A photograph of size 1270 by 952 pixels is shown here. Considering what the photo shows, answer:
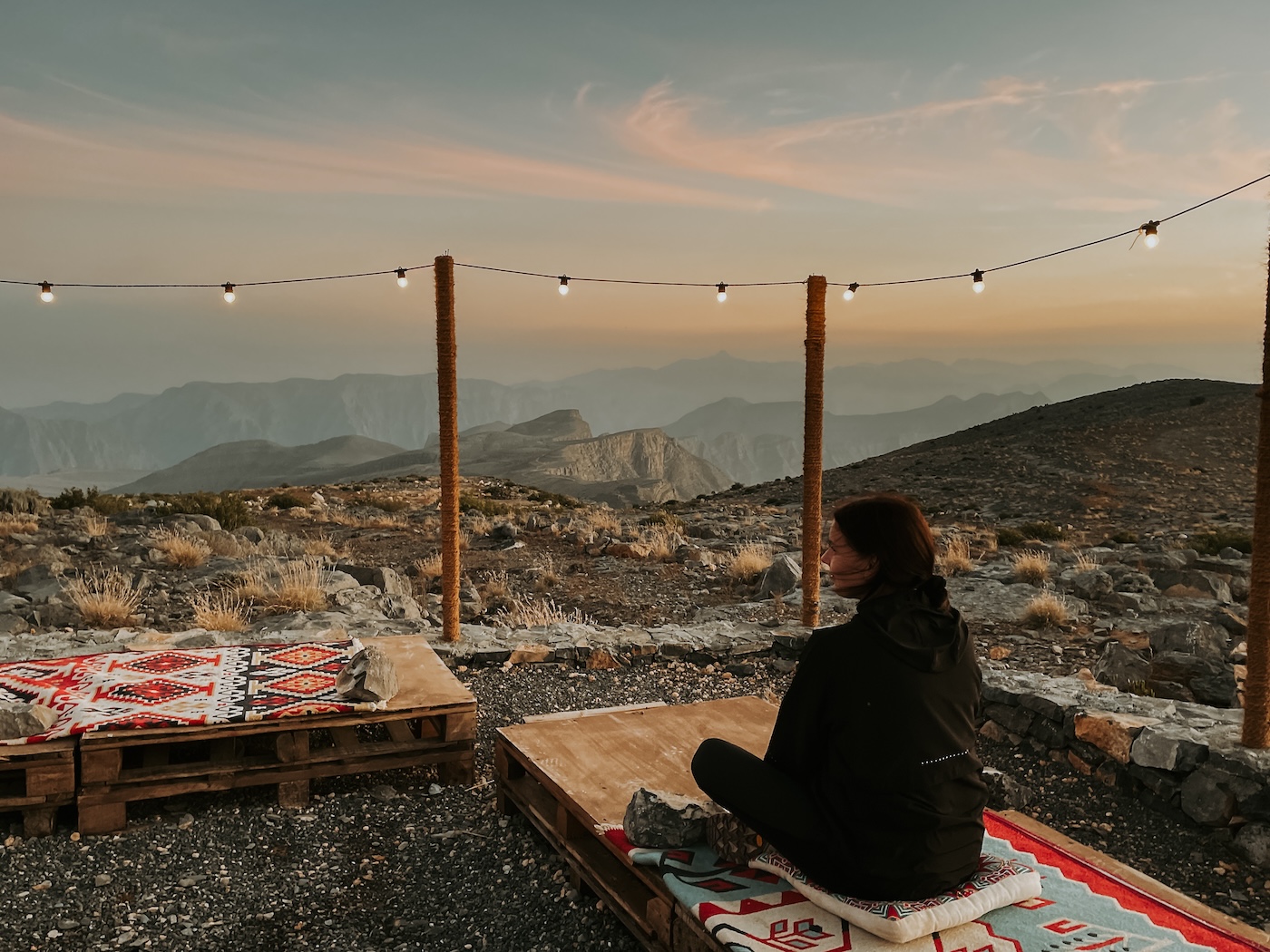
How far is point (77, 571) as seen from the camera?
11.4 metres

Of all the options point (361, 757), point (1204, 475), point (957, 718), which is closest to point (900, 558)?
point (957, 718)

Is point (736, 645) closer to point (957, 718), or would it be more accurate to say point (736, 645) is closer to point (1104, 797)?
point (1104, 797)

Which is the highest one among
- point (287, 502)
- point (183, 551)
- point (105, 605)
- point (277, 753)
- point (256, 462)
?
point (277, 753)

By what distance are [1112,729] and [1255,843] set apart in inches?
38.3

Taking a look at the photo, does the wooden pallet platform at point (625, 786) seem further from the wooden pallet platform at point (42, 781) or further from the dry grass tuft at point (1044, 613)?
the dry grass tuft at point (1044, 613)

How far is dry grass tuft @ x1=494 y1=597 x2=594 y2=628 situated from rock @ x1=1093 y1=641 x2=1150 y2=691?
15.7 ft

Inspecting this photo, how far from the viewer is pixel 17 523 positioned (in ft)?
51.3

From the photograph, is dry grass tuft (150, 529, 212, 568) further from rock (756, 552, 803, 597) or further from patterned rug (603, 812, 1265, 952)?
patterned rug (603, 812, 1265, 952)

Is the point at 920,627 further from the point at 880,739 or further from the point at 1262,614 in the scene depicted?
the point at 1262,614

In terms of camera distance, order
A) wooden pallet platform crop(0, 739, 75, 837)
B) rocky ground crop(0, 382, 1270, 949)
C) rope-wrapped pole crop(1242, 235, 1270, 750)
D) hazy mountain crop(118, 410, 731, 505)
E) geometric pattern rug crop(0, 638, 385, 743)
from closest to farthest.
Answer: rocky ground crop(0, 382, 1270, 949) < wooden pallet platform crop(0, 739, 75, 837) < geometric pattern rug crop(0, 638, 385, 743) < rope-wrapped pole crop(1242, 235, 1270, 750) < hazy mountain crop(118, 410, 731, 505)

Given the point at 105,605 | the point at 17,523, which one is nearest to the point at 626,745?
A: the point at 105,605

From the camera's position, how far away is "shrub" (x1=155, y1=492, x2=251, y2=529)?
1795cm

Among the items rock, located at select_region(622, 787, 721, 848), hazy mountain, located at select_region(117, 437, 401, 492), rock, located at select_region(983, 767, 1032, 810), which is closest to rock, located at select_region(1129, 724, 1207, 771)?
rock, located at select_region(983, 767, 1032, 810)

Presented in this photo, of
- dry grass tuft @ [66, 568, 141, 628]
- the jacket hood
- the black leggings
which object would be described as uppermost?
the jacket hood
